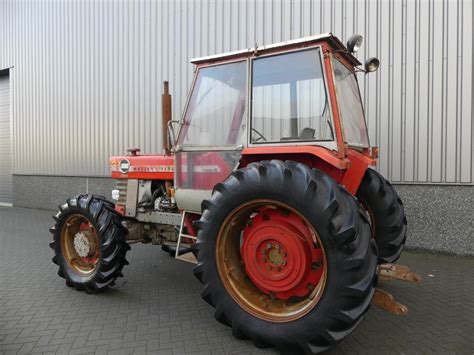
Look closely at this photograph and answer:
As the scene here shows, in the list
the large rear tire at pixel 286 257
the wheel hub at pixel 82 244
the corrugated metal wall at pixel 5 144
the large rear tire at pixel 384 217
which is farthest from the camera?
the corrugated metal wall at pixel 5 144

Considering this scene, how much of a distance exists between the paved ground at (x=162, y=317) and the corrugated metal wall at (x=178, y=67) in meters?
2.05

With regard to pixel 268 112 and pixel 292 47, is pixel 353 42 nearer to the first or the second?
pixel 292 47

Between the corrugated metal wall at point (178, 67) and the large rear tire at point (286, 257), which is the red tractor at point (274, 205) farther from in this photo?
the corrugated metal wall at point (178, 67)

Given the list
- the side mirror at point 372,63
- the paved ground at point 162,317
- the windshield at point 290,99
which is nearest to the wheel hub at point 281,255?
the paved ground at point 162,317

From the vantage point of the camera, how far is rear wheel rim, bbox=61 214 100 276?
14.0ft

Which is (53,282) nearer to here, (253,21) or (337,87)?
(337,87)

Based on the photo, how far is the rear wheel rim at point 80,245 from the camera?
4266 mm

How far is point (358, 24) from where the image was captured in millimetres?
6324

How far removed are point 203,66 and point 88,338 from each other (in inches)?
103

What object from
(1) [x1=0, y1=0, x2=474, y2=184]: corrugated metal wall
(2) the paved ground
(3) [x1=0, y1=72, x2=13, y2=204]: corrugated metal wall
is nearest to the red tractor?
(2) the paved ground

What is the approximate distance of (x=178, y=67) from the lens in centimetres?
842

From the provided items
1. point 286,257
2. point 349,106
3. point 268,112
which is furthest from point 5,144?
point 286,257

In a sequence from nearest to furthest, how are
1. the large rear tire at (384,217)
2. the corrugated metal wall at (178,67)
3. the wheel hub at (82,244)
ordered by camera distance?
1. the large rear tire at (384,217)
2. the wheel hub at (82,244)
3. the corrugated metal wall at (178,67)

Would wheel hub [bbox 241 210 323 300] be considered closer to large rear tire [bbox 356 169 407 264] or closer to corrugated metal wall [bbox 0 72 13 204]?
large rear tire [bbox 356 169 407 264]
